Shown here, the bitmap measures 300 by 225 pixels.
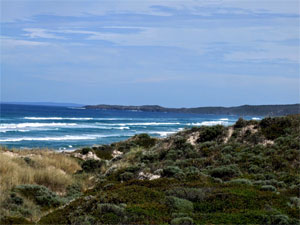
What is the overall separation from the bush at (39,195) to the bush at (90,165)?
7.08 meters

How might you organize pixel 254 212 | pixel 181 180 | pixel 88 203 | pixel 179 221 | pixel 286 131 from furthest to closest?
pixel 286 131 → pixel 181 180 → pixel 88 203 → pixel 254 212 → pixel 179 221

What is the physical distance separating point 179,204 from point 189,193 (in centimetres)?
67

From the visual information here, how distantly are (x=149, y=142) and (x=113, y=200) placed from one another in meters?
19.4

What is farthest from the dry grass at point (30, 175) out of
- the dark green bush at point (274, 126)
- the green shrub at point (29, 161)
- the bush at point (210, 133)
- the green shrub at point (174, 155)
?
the dark green bush at point (274, 126)

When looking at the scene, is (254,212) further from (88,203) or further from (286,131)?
(286,131)

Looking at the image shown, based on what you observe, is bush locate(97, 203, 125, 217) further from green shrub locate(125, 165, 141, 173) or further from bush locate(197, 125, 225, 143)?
bush locate(197, 125, 225, 143)

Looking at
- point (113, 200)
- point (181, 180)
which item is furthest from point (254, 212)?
point (181, 180)

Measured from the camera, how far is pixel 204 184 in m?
11.1

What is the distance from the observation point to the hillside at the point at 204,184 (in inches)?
327

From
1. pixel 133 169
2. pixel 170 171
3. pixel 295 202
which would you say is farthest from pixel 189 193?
pixel 133 169

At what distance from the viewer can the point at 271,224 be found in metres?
7.84

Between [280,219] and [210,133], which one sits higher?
[210,133]

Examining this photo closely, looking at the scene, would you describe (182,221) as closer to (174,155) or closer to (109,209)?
(109,209)

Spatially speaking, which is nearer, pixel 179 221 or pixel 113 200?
pixel 179 221
